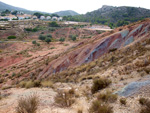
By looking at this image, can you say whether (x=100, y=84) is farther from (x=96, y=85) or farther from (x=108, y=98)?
(x=108, y=98)

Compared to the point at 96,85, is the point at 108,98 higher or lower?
higher

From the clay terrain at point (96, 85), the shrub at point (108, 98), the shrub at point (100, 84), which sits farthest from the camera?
the shrub at point (100, 84)

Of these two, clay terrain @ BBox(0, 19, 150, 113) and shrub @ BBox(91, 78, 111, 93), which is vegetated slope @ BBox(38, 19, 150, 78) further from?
shrub @ BBox(91, 78, 111, 93)

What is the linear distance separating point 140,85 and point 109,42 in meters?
11.6

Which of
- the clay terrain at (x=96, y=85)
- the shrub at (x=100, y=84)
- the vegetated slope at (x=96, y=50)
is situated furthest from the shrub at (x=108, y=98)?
the vegetated slope at (x=96, y=50)

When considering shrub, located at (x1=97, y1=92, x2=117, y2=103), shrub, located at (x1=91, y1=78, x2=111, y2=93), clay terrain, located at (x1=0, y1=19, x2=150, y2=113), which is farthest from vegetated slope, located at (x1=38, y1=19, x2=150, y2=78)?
shrub, located at (x1=97, y1=92, x2=117, y2=103)

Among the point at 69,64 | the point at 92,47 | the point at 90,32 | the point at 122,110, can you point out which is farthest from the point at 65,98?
the point at 90,32

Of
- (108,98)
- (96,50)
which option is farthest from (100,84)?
(96,50)

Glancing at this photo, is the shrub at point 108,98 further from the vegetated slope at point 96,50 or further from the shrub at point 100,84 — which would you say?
the vegetated slope at point 96,50

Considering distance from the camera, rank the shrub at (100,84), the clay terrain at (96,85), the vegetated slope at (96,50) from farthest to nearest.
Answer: the vegetated slope at (96,50) < the shrub at (100,84) < the clay terrain at (96,85)

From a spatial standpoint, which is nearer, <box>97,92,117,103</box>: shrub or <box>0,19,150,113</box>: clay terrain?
<box>0,19,150,113</box>: clay terrain

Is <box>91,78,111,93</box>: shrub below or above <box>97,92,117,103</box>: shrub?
below

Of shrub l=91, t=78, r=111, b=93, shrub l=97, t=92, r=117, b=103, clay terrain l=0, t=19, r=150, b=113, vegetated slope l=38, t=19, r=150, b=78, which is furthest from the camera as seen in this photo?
vegetated slope l=38, t=19, r=150, b=78

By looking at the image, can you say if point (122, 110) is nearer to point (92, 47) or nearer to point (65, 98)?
point (65, 98)
